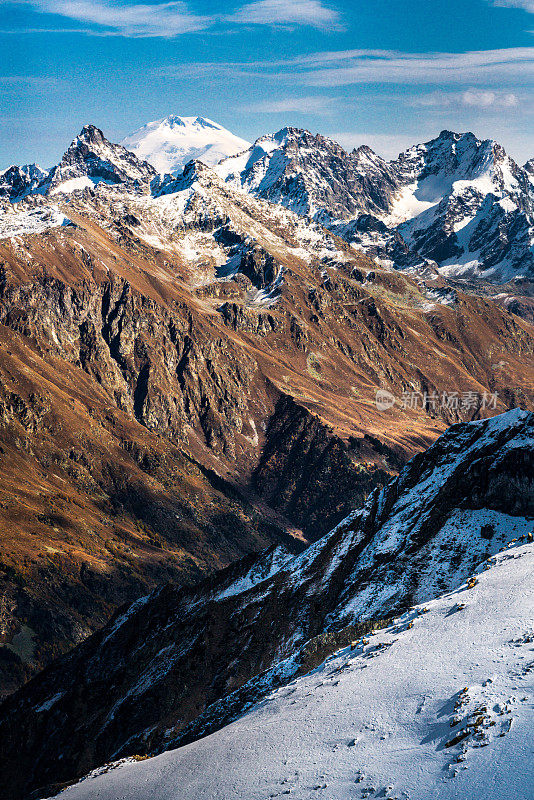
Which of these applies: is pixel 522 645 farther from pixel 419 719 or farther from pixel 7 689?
pixel 7 689

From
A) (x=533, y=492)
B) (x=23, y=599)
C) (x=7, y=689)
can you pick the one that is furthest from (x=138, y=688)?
(x=23, y=599)

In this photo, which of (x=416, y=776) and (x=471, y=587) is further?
(x=471, y=587)

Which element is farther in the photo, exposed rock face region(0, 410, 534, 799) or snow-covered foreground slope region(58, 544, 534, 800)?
exposed rock face region(0, 410, 534, 799)

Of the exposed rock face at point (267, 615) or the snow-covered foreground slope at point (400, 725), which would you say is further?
the exposed rock face at point (267, 615)
